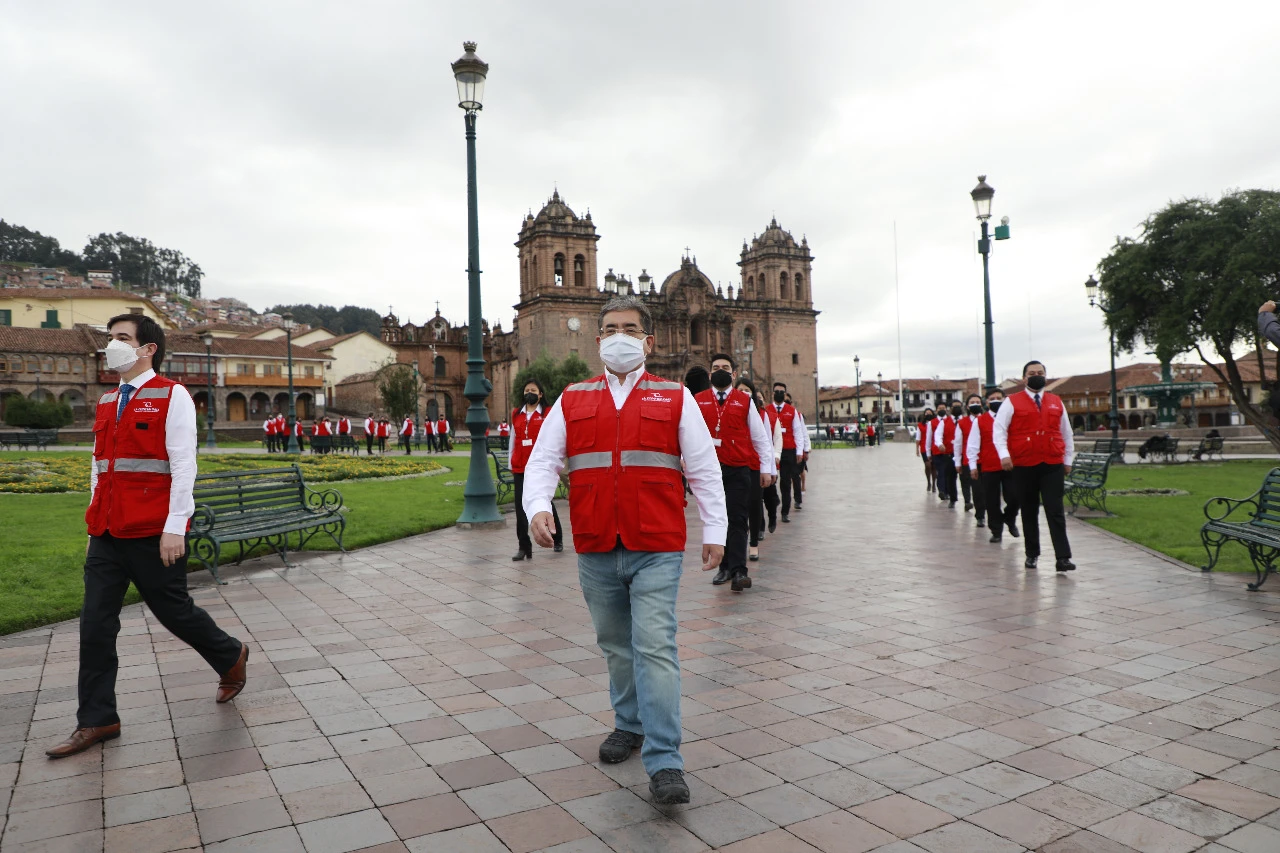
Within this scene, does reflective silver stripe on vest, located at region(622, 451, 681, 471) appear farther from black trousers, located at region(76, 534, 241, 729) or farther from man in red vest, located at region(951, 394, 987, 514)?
man in red vest, located at region(951, 394, 987, 514)

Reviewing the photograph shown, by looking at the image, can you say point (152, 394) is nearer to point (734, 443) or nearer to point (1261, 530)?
point (734, 443)

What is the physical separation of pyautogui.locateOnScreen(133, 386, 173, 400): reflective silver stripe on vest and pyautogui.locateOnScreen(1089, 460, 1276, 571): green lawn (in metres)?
8.86

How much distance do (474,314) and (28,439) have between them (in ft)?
96.4

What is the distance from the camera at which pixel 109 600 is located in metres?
3.98

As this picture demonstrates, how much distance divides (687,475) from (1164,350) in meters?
29.6

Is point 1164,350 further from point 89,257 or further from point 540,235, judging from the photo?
point 89,257

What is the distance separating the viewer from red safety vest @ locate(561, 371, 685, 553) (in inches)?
131

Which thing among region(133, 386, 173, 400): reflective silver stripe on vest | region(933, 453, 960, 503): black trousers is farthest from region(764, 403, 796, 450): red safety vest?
region(133, 386, 173, 400): reflective silver stripe on vest

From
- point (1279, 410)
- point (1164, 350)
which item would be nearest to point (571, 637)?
point (1279, 410)

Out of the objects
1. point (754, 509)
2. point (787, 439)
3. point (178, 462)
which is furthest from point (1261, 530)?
point (178, 462)

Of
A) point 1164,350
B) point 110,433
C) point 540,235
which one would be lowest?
point 110,433

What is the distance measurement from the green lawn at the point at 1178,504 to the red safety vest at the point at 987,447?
1.86m

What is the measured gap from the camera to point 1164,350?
27516mm

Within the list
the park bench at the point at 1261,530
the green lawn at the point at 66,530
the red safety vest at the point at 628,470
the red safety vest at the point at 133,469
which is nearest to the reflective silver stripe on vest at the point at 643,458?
the red safety vest at the point at 628,470
